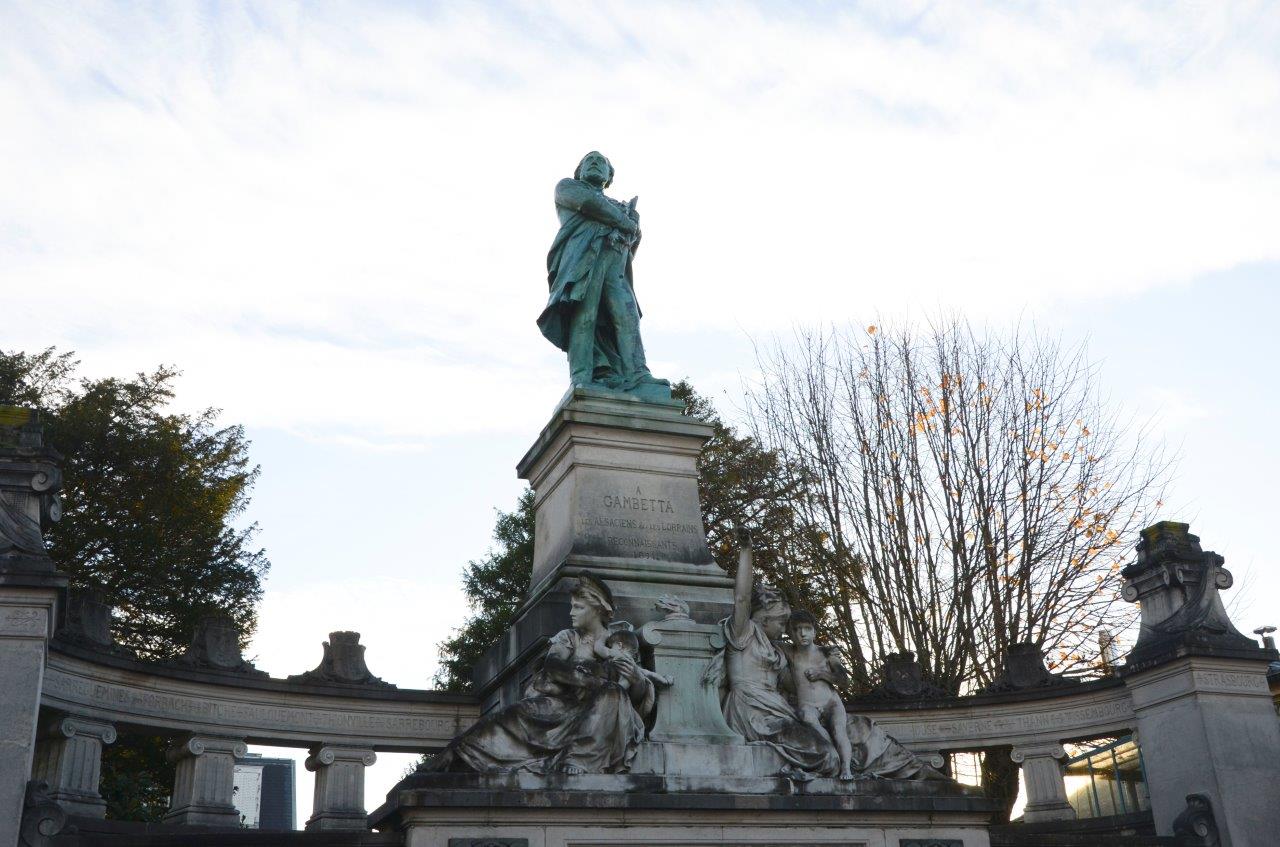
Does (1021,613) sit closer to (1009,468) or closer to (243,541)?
(1009,468)

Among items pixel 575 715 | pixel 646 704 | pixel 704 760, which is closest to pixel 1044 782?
pixel 704 760

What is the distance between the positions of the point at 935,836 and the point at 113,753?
62.8 feet

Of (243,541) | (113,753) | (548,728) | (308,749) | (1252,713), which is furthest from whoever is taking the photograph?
(243,541)

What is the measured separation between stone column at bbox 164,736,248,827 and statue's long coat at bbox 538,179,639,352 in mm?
6046

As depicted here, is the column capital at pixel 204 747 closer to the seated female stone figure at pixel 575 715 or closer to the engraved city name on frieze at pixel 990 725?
the seated female stone figure at pixel 575 715

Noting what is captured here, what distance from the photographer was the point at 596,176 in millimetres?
15289

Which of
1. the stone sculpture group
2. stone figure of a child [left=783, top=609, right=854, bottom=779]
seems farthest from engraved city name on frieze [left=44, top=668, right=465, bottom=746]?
stone figure of a child [left=783, top=609, right=854, bottom=779]

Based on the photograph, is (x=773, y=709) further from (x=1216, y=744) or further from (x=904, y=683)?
(x=904, y=683)

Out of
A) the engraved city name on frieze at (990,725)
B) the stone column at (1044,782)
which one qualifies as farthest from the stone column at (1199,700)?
the stone column at (1044,782)

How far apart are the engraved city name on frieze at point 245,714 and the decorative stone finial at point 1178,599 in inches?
322

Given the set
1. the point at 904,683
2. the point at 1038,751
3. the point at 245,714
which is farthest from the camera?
the point at 904,683

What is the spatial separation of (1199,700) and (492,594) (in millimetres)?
20766

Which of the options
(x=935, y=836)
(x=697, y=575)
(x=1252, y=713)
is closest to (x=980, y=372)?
(x=1252, y=713)

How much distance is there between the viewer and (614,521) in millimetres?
12812
